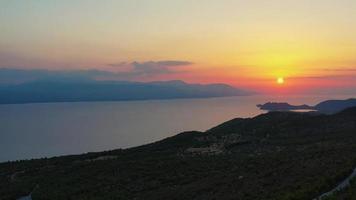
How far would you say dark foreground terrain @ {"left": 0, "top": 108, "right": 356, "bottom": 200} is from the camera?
25031 millimetres

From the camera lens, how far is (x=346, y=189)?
19297 millimetres

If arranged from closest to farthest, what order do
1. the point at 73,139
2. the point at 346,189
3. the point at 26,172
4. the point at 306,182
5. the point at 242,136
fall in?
the point at 346,189 < the point at 306,182 < the point at 26,172 < the point at 242,136 < the point at 73,139

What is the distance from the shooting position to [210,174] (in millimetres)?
35000

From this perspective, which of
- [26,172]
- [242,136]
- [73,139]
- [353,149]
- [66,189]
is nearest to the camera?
[353,149]

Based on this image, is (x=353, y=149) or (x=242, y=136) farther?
(x=242, y=136)

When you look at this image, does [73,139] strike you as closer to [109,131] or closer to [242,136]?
[109,131]

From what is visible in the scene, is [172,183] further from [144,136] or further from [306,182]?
Answer: [144,136]

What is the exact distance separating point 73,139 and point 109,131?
2773 cm

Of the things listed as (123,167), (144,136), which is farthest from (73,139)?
(123,167)

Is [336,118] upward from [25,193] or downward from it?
upward

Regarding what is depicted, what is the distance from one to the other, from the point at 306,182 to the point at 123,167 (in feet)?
76.4

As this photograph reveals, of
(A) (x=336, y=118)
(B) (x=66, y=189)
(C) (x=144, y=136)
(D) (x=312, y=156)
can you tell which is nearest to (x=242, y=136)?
(A) (x=336, y=118)

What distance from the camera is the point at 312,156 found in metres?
33.8

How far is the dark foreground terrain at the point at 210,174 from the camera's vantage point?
25031 millimetres
